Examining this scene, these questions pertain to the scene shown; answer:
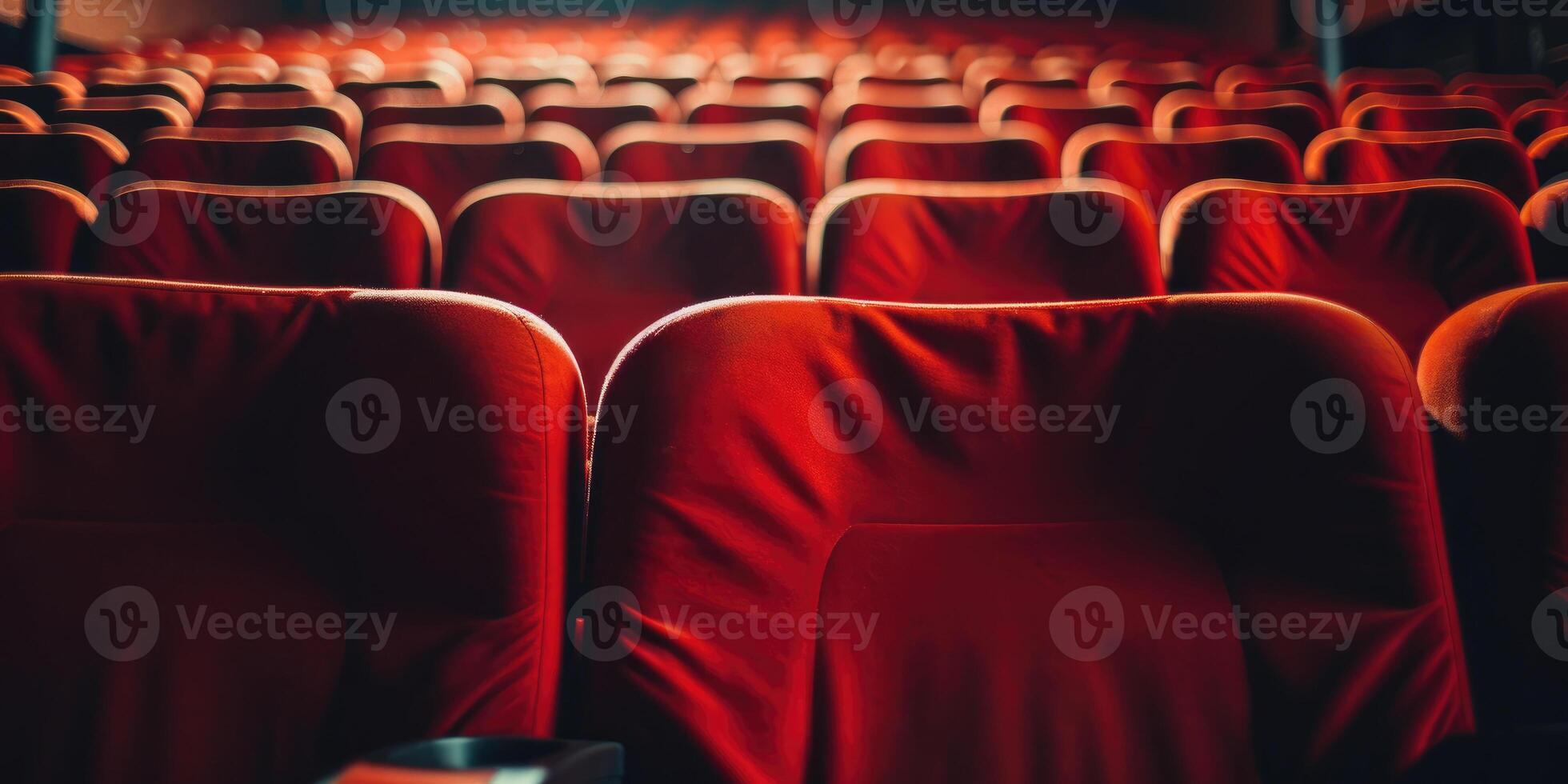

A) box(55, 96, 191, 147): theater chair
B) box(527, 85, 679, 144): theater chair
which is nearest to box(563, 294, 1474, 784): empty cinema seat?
box(527, 85, 679, 144): theater chair

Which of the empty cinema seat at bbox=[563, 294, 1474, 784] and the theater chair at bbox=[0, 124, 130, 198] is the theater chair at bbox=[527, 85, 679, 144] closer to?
the theater chair at bbox=[0, 124, 130, 198]

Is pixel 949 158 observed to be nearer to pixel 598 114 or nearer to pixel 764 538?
pixel 598 114

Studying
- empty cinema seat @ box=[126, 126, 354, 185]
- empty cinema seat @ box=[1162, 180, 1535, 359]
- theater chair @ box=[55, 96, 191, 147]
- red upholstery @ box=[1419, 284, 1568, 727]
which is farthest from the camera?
theater chair @ box=[55, 96, 191, 147]

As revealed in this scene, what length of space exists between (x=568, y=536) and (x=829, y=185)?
0.79m

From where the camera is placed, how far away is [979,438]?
34cm

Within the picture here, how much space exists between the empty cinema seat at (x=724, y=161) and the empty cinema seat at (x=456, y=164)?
0.20 feet

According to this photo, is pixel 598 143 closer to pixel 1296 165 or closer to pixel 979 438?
pixel 1296 165

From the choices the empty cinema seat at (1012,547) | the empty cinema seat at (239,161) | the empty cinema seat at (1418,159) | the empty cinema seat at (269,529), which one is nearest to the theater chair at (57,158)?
the empty cinema seat at (239,161)

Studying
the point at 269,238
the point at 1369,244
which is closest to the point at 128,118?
the point at 269,238

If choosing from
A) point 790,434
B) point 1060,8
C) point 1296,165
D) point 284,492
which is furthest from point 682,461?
point 1060,8

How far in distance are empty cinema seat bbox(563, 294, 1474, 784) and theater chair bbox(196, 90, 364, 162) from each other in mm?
1078

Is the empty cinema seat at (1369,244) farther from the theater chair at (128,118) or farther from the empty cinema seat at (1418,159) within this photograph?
the theater chair at (128,118)

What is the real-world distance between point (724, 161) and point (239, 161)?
1.76ft

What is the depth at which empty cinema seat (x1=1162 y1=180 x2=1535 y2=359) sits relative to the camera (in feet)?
2.09
